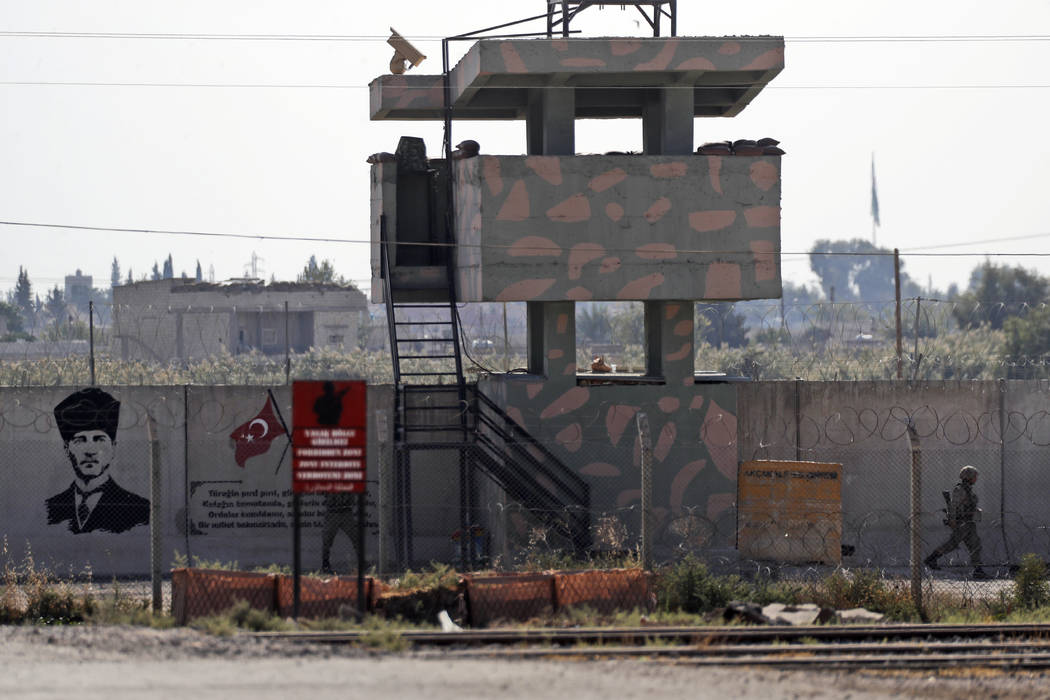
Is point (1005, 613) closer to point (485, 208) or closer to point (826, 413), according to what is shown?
point (826, 413)

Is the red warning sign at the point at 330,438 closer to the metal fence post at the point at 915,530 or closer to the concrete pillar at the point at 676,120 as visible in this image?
the metal fence post at the point at 915,530

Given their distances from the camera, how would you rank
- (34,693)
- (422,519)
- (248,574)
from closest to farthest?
(34,693)
(248,574)
(422,519)

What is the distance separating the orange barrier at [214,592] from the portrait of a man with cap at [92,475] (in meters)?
5.82

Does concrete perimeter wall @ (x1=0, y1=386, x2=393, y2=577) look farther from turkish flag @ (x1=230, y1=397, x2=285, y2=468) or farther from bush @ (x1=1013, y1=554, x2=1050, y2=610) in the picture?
bush @ (x1=1013, y1=554, x2=1050, y2=610)

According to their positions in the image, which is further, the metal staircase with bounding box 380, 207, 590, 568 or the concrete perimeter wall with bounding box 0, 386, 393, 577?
the concrete perimeter wall with bounding box 0, 386, 393, 577

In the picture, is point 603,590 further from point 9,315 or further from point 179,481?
point 9,315

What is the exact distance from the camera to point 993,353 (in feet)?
211

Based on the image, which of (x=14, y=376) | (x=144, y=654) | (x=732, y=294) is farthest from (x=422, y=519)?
(x=14, y=376)

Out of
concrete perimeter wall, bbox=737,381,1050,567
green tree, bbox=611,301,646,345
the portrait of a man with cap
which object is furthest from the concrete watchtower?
green tree, bbox=611,301,646,345

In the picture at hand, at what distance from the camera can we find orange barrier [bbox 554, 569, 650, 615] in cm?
1339

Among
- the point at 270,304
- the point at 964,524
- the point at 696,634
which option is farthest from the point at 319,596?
the point at 270,304

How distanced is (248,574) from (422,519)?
19.5 ft

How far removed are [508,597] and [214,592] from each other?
2.83 meters

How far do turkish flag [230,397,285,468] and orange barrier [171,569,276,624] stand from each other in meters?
5.60
